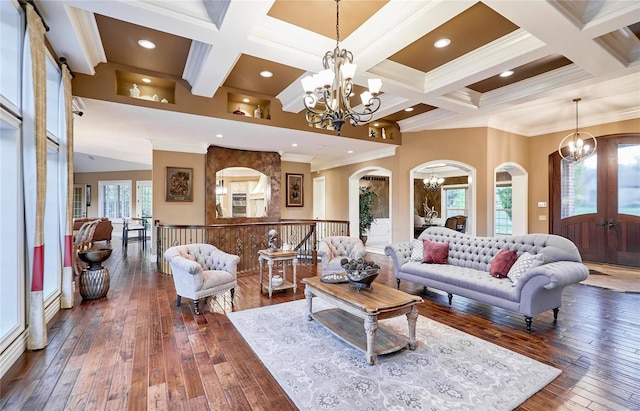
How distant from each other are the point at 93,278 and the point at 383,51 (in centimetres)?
511

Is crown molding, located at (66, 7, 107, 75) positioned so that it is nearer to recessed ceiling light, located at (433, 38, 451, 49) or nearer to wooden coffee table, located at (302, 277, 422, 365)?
→ wooden coffee table, located at (302, 277, 422, 365)

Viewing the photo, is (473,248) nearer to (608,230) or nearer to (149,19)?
(608,230)

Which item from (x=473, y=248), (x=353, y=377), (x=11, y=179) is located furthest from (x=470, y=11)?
(x=11, y=179)

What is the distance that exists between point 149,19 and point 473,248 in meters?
4.99

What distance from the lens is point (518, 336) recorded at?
125 inches

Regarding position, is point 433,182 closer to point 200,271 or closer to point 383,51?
point 383,51

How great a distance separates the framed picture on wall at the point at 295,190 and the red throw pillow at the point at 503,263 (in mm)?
6385

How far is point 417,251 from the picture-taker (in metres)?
4.89

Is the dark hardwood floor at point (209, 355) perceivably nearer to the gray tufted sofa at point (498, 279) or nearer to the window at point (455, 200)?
the gray tufted sofa at point (498, 279)

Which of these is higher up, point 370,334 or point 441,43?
point 441,43

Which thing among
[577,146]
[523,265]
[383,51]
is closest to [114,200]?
[383,51]

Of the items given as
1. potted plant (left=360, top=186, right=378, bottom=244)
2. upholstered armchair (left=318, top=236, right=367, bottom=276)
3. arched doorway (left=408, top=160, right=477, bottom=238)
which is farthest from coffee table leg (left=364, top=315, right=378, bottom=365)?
arched doorway (left=408, top=160, right=477, bottom=238)

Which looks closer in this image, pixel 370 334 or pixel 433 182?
pixel 370 334

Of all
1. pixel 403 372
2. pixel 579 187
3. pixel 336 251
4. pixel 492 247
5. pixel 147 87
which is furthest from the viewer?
pixel 579 187
